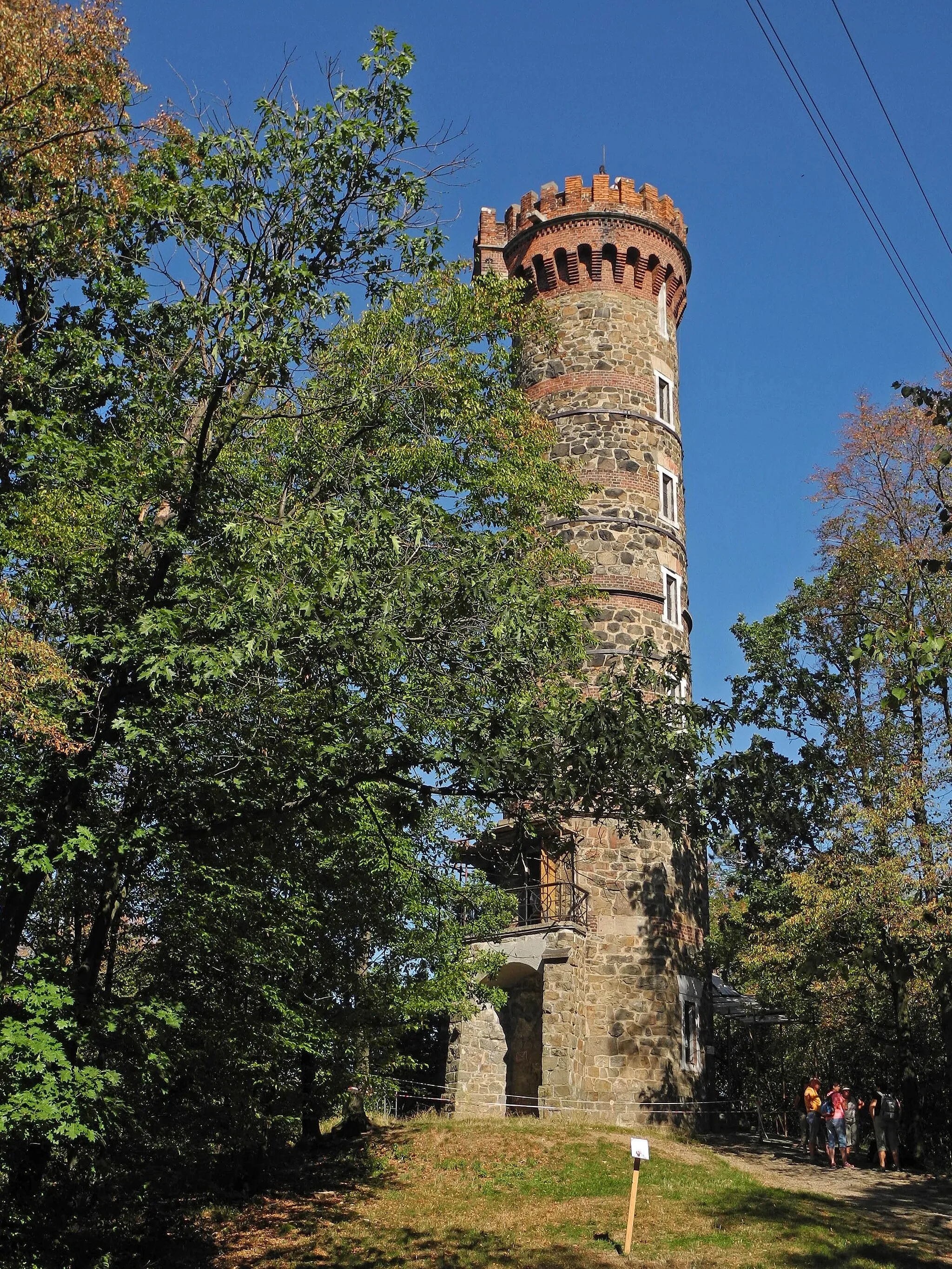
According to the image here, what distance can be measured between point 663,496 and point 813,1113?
13.1 metres

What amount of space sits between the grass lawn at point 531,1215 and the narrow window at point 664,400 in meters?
15.7

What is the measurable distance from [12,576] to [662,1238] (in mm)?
10172

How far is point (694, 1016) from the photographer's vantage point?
23438mm

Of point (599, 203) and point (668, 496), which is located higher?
point (599, 203)

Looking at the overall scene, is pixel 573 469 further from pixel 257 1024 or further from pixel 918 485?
pixel 257 1024

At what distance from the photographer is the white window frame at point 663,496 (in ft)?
85.0

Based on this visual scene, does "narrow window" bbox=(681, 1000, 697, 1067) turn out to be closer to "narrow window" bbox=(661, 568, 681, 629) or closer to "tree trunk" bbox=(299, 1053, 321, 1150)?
"narrow window" bbox=(661, 568, 681, 629)

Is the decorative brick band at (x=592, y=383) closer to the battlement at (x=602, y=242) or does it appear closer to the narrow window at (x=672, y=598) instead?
the battlement at (x=602, y=242)

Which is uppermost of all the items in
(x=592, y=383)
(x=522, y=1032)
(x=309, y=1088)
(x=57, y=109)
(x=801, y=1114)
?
(x=592, y=383)

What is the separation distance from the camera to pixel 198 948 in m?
12.4

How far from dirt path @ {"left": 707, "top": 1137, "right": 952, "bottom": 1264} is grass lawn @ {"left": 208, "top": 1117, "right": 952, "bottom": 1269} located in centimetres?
30

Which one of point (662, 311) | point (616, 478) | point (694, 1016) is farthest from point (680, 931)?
point (662, 311)

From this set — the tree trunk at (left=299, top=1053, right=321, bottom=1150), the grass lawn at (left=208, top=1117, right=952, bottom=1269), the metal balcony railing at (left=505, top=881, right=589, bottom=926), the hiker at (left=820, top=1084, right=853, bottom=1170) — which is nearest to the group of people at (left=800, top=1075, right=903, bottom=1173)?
the hiker at (left=820, top=1084, right=853, bottom=1170)

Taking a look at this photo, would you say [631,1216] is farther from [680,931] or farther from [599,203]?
[599,203]
